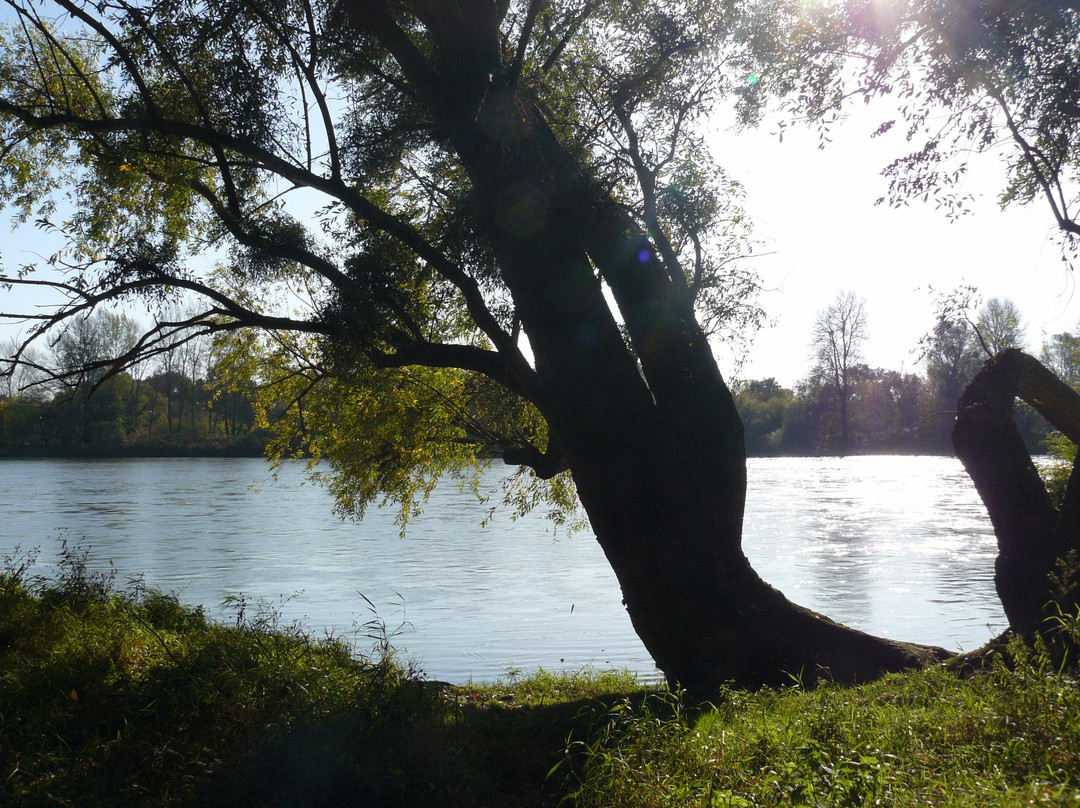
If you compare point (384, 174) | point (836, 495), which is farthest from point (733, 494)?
point (836, 495)

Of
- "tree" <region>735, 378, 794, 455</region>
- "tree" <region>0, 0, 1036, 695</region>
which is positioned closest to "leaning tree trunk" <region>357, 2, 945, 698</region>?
"tree" <region>0, 0, 1036, 695</region>

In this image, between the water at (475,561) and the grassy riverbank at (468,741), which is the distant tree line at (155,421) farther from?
the grassy riverbank at (468,741)

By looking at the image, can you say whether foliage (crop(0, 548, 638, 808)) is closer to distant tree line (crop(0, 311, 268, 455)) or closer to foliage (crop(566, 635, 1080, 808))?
foliage (crop(566, 635, 1080, 808))

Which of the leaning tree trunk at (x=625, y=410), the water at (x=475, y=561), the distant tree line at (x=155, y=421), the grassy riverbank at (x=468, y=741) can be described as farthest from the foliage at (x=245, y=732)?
the distant tree line at (x=155, y=421)

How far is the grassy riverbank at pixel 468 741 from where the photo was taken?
3604mm

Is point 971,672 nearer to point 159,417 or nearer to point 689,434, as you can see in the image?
point 689,434

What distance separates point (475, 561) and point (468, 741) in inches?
662

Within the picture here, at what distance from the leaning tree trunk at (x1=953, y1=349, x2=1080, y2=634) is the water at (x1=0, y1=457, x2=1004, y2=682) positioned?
1.86m

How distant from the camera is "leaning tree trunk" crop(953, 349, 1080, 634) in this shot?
22.4 ft

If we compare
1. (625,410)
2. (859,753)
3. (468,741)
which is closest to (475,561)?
(625,410)

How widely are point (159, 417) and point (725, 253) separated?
62.0m

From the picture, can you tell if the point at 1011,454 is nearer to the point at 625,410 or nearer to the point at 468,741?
the point at 625,410

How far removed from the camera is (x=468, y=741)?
4.93 meters

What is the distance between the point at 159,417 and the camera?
6388 centimetres
